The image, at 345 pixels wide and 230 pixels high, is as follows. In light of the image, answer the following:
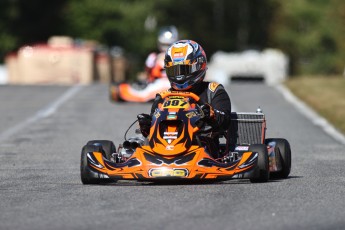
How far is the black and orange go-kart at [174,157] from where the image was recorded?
A: 11508 millimetres

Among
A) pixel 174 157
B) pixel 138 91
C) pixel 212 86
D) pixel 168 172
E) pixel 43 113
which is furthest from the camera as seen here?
pixel 138 91

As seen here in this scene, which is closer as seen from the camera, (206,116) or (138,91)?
(206,116)

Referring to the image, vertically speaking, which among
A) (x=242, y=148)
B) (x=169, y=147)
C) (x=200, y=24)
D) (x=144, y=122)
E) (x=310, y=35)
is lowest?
(x=310, y=35)

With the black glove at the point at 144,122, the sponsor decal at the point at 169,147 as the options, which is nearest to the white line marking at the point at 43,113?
the black glove at the point at 144,122

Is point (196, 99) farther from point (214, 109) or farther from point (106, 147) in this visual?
point (106, 147)

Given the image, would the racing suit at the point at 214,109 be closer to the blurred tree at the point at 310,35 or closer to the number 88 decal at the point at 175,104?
the number 88 decal at the point at 175,104

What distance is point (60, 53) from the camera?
4362 cm

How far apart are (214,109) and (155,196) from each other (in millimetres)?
1898

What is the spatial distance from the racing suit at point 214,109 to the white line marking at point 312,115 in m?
5.04

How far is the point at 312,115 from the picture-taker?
22.9 m

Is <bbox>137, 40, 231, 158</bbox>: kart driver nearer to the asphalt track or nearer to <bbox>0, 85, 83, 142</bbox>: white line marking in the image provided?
the asphalt track

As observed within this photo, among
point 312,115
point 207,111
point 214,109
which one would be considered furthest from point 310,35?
point 207,111

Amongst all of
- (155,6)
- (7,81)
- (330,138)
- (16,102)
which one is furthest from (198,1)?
(330,138)

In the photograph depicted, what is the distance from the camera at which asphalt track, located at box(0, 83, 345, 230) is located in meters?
9.14
